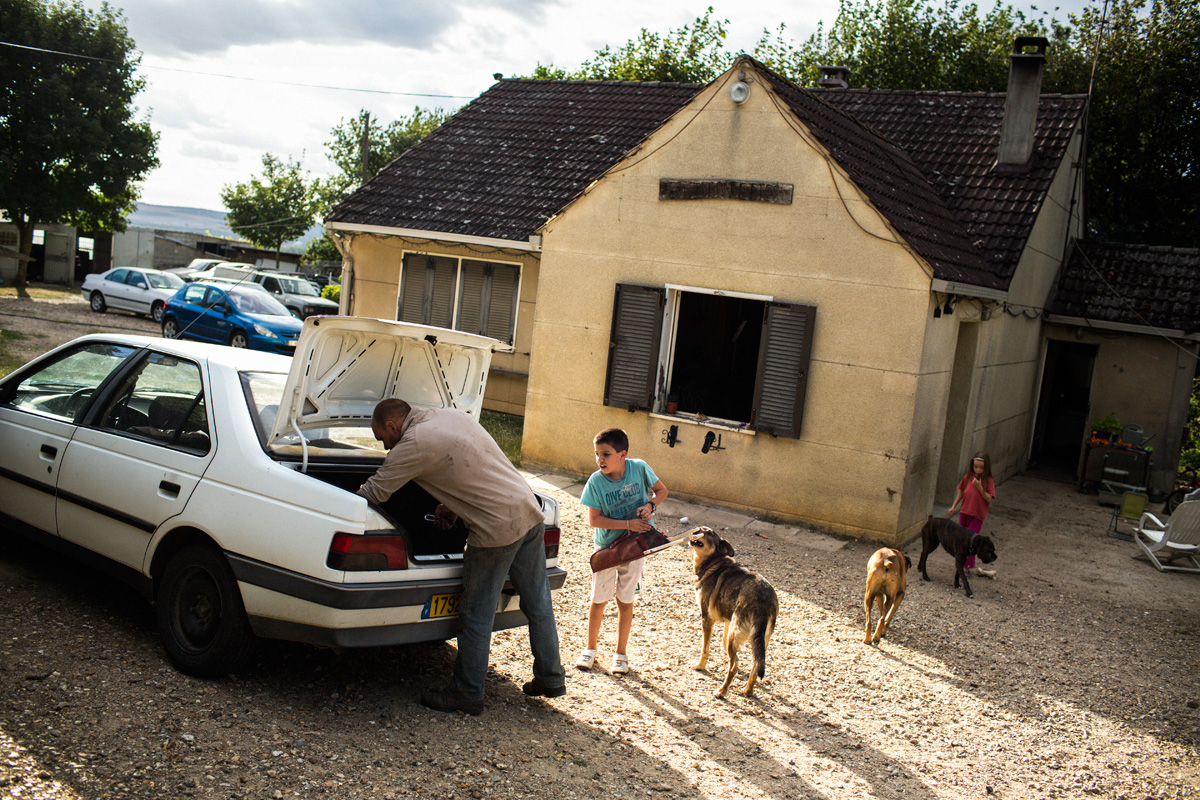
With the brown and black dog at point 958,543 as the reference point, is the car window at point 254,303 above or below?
above

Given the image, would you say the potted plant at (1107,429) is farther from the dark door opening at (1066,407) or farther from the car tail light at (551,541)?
the car tail light at (551,541)

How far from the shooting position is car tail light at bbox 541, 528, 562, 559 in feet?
16.8

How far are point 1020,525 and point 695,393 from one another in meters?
4.40

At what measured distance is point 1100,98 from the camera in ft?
80.4

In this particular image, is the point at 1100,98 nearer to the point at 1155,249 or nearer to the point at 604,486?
the point at 1155,249

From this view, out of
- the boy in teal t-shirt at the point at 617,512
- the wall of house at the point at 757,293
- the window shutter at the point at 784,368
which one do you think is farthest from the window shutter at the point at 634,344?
the boy in teal t-shirt at the point at 617,512

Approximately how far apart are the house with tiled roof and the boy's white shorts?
374 centimetres

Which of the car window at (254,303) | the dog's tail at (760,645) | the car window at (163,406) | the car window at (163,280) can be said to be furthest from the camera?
the car window at (163,280)

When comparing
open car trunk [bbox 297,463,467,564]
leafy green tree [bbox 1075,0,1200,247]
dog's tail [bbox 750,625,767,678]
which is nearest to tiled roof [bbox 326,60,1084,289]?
dog's tail [bbox 750,625,767,678]

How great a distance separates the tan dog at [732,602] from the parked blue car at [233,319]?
14.5 metres

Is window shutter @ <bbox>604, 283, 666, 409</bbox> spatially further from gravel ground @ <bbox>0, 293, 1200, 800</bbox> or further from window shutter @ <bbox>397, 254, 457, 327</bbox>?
window shutter @ <bbox>397, 254, 457, 327</bbox>

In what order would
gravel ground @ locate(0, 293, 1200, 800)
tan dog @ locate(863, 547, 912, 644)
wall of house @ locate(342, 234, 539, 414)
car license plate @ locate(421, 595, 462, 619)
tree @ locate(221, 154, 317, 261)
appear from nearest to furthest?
gravel ground @ locate(0, 293, 1200, 800) → car license plate @ locate(421, 595, 462, 619) → tan dog @ locate(863, 547, 912, 644) → wall of house @ locate(342, 234, 539, 414) → tree @ locate(221, 154, 317, 261)

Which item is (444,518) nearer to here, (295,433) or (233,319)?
(295,433)

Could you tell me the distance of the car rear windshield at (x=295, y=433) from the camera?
185 inches
